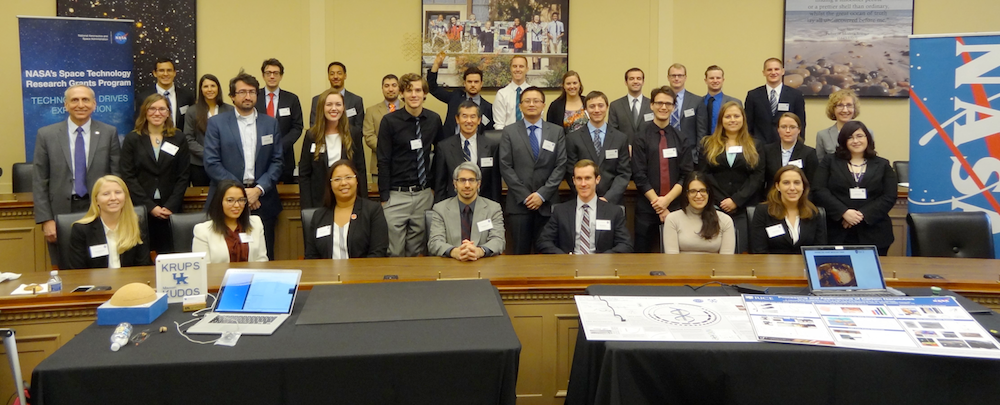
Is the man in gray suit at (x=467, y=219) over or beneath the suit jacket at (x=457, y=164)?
→ beneath

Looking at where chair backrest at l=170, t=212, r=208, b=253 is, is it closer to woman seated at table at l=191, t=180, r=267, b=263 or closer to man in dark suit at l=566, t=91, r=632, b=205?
woman seated at table at l=191, t=180, r=267, b=263

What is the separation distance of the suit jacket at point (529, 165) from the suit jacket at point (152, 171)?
2126 millimetres

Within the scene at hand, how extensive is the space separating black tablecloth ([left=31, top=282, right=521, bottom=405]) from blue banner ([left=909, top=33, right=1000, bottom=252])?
11.9ft

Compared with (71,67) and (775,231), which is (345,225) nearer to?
(775,231)

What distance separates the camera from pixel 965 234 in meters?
3.79

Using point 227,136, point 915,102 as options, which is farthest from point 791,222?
point 227,136

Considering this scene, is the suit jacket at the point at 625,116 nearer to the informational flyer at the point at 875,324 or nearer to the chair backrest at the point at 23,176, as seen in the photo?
the informational flyer at the point at 875,324

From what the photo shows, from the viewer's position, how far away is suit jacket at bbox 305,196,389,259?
12.0 ft

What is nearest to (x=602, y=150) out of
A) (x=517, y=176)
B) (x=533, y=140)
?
(x=533, y=140)

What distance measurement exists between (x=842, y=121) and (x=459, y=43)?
3425 millimetres

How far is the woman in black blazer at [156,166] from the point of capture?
4359mm

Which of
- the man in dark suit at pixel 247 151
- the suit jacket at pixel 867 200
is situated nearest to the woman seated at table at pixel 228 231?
the man in dark suit at pixel 247 151

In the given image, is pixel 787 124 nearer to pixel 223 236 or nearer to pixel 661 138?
pixel 661 138

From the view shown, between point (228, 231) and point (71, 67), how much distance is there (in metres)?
3.10
